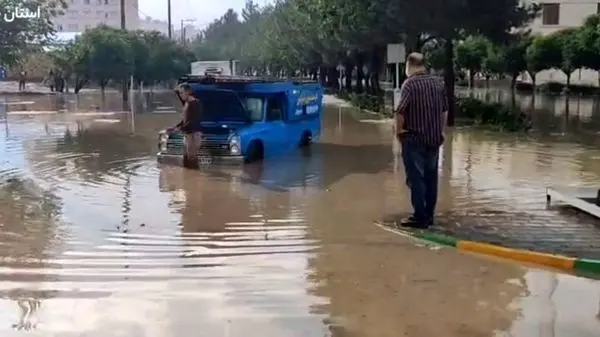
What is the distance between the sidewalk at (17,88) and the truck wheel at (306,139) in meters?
42.4

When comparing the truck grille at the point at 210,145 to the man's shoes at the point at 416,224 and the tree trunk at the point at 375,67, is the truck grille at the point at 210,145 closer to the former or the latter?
the man's shoes at the point at 416,224

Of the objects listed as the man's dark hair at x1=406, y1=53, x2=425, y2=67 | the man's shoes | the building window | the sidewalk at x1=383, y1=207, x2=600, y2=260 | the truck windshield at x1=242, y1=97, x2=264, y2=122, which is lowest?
the sidewalk at x1=383, y1=207, x2=600, y2=260

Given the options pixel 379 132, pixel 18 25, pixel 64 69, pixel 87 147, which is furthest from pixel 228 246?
pixel 64 69

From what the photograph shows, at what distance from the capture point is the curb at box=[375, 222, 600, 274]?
25.4 ft

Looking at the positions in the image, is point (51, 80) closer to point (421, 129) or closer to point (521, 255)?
point (421, 129)

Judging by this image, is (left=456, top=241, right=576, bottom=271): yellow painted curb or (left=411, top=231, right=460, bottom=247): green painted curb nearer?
(left=456, top=241, right=576, bottom=271): yellow painted curb

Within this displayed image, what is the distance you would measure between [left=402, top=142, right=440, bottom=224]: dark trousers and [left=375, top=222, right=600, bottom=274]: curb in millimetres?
414

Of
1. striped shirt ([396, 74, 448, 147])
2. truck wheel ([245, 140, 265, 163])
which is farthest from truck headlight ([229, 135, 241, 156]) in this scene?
striped shirt ([396, 74, 448, 147])

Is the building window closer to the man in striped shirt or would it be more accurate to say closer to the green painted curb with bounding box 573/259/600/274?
the man in striped shirt

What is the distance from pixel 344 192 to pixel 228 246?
4088 mm

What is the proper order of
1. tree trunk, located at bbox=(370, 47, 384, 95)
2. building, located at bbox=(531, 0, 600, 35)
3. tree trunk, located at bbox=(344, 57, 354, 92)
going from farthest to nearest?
1. building, located at bbox=(531, 0, 600, 35)
2. tree trunk, located at bbox=(344, 57, 354, 92)
3. tree trunk, located at bbox=(370, 47, 384, 95)

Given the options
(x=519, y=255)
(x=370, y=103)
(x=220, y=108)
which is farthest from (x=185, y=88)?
(x=370, y=103)

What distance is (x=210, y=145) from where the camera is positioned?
16031 mm

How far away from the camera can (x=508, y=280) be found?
291 inches
